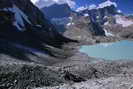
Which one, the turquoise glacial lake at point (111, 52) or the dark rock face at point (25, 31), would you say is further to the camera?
the dark rock face at point (25, 31)

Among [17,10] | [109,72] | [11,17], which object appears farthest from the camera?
[17,10]

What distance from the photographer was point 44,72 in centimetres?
2045

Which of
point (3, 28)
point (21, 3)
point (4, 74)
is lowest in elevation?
point (4, 74)

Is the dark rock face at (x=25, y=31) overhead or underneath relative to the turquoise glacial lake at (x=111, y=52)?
overhead

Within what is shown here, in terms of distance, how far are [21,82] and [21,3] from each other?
267ft

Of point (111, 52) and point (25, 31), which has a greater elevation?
point (25, 31)

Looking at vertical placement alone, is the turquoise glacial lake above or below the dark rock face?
below

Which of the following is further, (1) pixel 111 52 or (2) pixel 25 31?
(2) pixel 25 31

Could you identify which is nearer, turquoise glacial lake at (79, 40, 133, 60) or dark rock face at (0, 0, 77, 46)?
turquoise glacial lake at (79, 40, 133, 60)

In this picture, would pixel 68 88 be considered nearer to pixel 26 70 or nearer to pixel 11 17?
pixel 26 70

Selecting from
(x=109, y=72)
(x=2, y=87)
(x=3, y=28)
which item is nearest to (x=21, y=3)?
(x=3, y=28)

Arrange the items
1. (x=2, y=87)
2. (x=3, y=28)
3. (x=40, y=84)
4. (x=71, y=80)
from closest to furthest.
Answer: (x=2, y=87) → (x=40, y=84) → (x=71, y=80) → (x=3, y=28)

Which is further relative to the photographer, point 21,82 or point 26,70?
point 26,70

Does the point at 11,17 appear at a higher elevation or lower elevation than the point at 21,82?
higher
